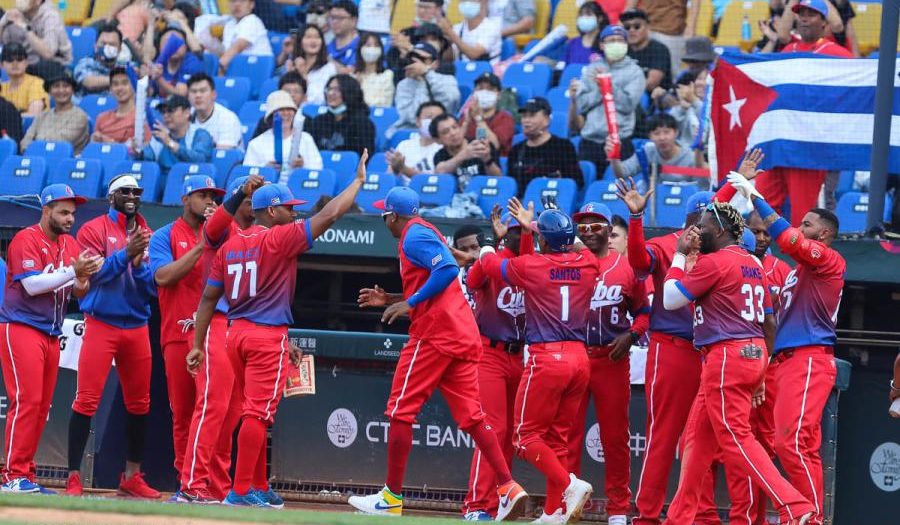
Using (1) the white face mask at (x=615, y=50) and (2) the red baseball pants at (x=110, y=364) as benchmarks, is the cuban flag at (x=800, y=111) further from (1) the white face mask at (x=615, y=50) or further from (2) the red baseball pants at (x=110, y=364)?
(2) the red baseball pants at (x=110, y=364)

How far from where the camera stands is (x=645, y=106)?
12.1 m

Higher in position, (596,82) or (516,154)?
(596,82)

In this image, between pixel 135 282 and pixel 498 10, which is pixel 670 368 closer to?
pixel 135 282

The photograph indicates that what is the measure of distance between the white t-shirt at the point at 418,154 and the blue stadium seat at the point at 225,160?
1.40 metres

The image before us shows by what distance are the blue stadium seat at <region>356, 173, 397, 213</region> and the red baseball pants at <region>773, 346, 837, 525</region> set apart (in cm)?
414

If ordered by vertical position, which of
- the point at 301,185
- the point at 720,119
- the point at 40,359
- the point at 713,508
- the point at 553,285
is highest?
the point at 720,119

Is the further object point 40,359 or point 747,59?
point 747,59

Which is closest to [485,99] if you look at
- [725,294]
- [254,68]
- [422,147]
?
[422,147]

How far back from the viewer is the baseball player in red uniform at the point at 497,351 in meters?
8.05

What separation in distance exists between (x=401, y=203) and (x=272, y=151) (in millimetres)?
4388

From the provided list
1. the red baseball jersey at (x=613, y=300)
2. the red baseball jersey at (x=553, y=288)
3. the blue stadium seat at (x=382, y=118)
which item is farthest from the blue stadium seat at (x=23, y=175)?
the red baseball jersey at (x=613, y=300)

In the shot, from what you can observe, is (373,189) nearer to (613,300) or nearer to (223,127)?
(223,127)

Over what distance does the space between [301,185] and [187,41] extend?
12.0 feet

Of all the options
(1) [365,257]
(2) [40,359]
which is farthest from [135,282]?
(1) [365,257]
